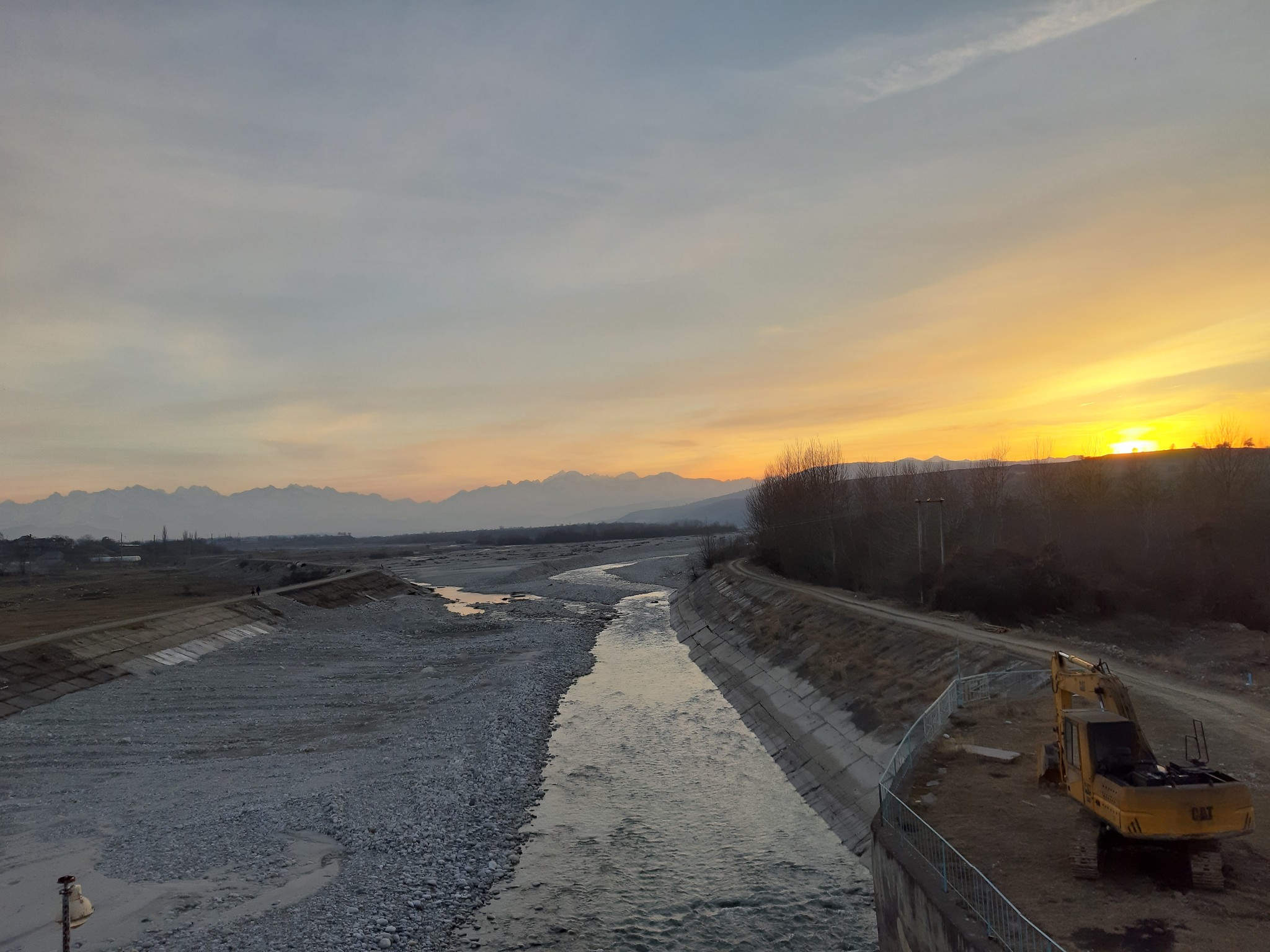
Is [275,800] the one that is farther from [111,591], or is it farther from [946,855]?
[111,591]

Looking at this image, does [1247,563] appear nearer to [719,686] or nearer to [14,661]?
[719,686]

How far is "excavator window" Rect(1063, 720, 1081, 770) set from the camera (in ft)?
43.9

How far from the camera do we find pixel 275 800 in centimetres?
2377

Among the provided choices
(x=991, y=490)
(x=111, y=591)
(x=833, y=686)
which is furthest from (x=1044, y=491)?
(x=111, y=591)

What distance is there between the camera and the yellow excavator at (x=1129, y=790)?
11578mm

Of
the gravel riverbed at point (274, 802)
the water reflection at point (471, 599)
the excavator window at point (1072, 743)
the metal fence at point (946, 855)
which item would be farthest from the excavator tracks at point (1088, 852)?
the water reflection at point (471, 599)

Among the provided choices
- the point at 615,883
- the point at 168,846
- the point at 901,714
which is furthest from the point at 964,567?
the point at 168,846

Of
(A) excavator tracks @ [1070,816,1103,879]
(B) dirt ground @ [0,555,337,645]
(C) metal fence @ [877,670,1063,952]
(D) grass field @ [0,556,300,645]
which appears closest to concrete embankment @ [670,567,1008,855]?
(C) metal fence @ [877,670,1063,952]

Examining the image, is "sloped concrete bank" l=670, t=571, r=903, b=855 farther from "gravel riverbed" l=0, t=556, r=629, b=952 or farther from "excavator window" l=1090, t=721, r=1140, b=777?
"gravel riverbed" l=0, t=556, r=629, b=952

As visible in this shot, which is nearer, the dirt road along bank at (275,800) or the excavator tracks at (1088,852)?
the excavator tracks at (1088,852)

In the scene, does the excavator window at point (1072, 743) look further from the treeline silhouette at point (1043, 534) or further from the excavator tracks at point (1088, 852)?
the treeline silhouette at point (1043, 534)

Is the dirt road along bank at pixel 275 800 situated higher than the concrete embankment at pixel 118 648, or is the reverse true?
the concrete embankment at pixel 118 648

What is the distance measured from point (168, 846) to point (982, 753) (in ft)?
71.8

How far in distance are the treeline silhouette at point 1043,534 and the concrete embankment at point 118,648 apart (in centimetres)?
4838
